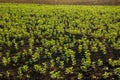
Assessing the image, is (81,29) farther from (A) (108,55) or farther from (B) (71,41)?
(A) (108,55)

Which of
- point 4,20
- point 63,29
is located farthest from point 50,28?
point 4,20

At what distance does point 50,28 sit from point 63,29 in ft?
2.70

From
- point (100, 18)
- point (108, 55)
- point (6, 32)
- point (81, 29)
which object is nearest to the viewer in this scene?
point (108, 55)

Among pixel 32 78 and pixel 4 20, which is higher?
pixel 4 20

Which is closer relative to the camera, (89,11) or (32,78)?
(32,78)

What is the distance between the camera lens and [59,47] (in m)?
9.58

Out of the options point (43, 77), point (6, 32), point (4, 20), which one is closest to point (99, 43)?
point (43, 77)

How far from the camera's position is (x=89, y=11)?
1689cm

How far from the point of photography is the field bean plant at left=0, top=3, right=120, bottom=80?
7.91 meters

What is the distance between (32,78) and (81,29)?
5.22m

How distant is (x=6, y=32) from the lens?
450 inches

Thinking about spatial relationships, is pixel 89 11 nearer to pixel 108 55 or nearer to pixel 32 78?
pixel 108 55

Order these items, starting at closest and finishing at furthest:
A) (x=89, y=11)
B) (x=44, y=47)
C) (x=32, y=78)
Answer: (x=32, y=78), (x=44, y=47), (x=89, y=11)

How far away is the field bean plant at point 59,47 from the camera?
791cm
